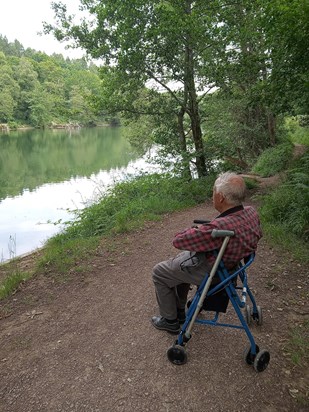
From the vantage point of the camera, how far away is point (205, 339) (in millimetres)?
3150

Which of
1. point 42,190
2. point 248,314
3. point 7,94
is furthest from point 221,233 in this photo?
point 7,94

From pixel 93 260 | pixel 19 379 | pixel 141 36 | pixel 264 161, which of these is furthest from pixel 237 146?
pixel 19 379

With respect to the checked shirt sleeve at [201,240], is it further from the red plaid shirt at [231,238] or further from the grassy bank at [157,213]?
the grassy bank at [157,213]

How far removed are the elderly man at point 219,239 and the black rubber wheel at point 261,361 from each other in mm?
808

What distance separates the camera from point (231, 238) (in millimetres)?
2510

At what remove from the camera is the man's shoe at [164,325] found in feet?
10.5

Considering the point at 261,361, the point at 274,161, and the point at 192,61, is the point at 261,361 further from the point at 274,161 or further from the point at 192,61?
the point at 274,161

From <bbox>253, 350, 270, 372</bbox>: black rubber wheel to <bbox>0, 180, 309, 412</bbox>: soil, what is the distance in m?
0.07

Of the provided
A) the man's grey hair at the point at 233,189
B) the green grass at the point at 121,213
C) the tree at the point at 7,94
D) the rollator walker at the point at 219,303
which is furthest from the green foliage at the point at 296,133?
the tree at the point at 7,94

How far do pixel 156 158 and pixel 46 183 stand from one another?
24.6 ft

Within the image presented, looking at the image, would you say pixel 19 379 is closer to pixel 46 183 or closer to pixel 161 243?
pixel 161 243

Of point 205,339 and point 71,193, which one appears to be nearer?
point 205,339

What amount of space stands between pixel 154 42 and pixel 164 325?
826 cm

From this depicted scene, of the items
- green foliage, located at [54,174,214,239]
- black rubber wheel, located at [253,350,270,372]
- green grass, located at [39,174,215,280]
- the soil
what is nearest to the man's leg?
the soil
